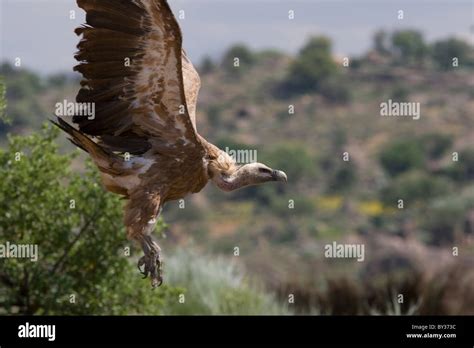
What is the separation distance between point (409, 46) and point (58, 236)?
61.5m

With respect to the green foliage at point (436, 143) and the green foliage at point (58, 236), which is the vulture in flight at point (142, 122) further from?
the green foliage at point (436, 143)

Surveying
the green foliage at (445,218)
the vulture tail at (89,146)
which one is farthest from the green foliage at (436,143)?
the vulture tail at (89,146)

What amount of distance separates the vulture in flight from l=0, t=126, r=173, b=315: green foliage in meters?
2.50

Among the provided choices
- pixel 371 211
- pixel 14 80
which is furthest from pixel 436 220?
pixel 14 80

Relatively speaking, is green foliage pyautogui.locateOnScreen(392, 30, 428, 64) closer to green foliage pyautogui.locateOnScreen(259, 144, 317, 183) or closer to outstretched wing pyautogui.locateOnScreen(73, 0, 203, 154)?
green foliage pyautogui.locateOnScreen(259, 144, 317, 183)

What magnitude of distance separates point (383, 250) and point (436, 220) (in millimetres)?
8459

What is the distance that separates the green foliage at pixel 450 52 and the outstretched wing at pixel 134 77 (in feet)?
202

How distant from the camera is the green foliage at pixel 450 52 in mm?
69688

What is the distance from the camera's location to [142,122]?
904cm

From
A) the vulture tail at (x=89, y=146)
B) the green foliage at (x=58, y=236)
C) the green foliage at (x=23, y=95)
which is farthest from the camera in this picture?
the green foliage at (x=23, y=95)

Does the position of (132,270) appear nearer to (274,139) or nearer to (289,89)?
(274,139)

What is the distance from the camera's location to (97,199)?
11828 millimetres

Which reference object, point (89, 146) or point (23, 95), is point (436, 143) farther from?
point (89, 146)

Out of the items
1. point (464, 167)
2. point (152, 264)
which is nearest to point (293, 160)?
point (464, 167)
